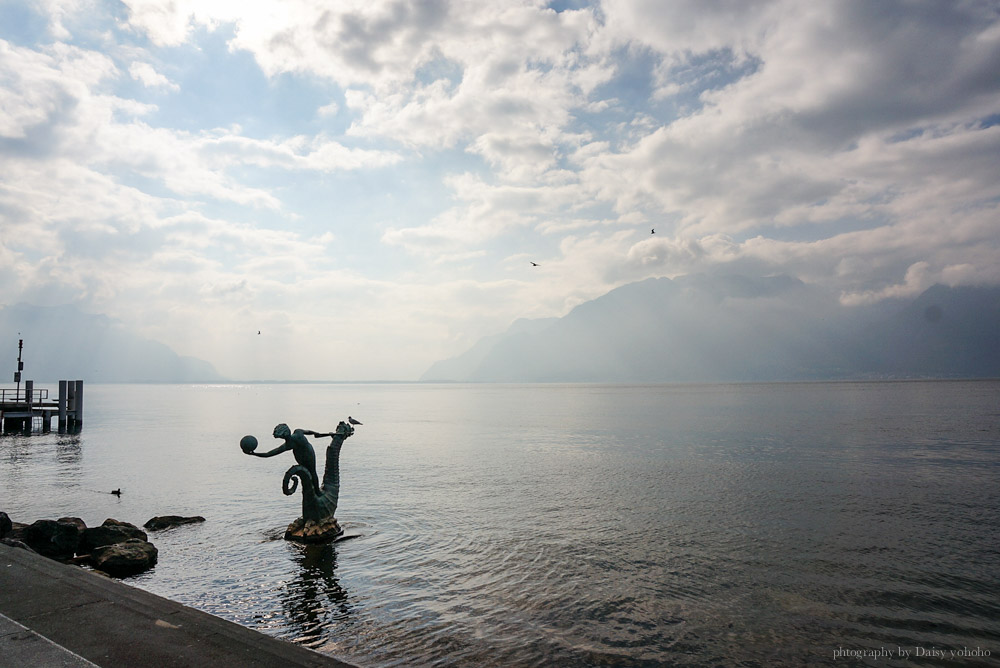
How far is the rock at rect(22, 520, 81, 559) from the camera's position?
14266mm

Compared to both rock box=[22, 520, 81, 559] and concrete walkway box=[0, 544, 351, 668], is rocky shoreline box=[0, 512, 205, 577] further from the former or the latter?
concrete walkway box=[0, 544, 351, 668]

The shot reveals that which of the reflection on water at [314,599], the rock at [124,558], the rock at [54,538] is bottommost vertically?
the reflection on water at [314,599]

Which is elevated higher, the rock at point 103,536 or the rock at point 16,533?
the rock at point 16,533

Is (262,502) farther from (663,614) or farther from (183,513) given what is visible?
(663,614)

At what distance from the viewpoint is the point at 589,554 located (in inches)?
612

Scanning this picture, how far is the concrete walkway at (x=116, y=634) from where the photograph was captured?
6043 millimetres

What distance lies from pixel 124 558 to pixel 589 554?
12047 millimetres

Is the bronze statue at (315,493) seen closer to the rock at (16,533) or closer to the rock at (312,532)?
the rock at (312,532)

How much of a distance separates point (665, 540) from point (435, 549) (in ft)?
23.3

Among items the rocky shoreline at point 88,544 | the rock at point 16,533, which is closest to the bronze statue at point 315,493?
the rocky shoreline at point 88,544

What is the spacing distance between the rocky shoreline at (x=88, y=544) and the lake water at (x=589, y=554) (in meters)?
0.66

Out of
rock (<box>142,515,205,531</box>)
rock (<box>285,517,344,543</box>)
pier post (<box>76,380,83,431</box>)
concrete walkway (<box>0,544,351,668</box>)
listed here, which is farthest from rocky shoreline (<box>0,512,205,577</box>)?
pier post (<box>76,380,83,431</box>)

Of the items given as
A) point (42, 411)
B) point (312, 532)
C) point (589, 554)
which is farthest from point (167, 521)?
point (42, 411)

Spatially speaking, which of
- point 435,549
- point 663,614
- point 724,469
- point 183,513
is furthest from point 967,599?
point 183,513
